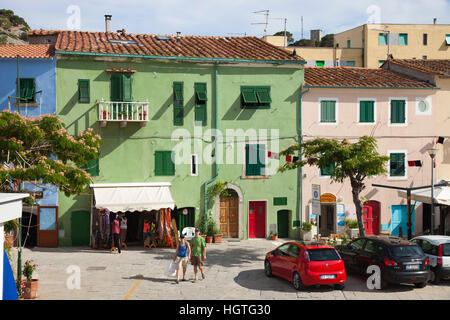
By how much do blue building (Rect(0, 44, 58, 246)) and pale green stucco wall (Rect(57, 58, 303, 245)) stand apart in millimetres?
417

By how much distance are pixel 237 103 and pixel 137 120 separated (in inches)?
212

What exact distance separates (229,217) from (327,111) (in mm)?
7744

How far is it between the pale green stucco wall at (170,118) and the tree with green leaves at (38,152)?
7.84 metres

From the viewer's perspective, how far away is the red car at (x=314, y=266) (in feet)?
54.4

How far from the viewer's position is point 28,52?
2572 centimetres

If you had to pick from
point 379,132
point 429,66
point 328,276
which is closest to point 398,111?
point 379,132

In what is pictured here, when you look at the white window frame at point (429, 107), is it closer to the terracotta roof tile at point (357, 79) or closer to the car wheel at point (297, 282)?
the terracotta roof tile at point (357, 79)

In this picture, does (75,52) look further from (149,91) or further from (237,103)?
(237,103)

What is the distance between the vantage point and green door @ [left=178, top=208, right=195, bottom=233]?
27312 millimetres

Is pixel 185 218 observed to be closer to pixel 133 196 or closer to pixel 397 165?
pixel 133 196

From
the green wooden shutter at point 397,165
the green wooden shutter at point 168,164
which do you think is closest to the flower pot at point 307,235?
the green wooden shutter at point 397,165

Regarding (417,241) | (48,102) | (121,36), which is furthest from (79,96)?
(417,241)

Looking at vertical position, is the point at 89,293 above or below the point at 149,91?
below

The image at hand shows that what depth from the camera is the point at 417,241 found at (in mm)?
19234
